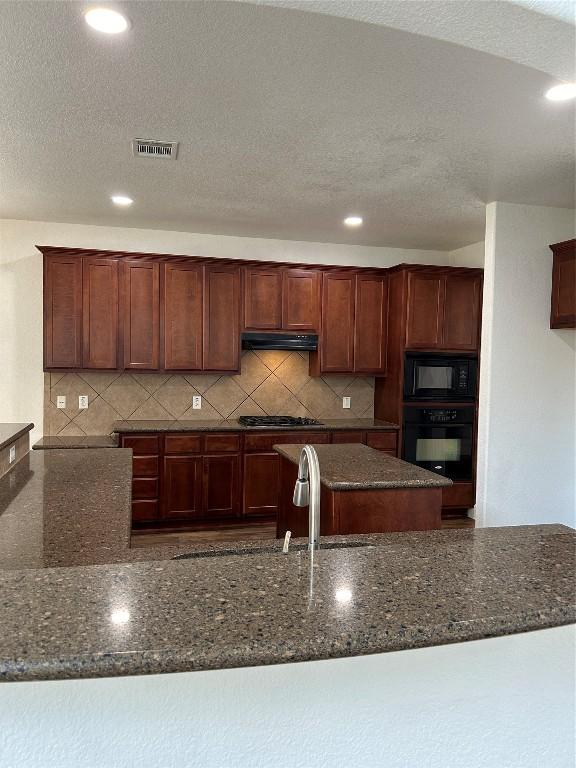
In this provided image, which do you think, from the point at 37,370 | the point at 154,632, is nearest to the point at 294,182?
the point at 37,370

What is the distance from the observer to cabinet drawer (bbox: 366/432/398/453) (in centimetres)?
504

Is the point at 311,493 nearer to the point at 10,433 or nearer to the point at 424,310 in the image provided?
the point at 10,433

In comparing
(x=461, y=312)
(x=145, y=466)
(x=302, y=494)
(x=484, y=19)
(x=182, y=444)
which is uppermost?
(x=484, y=19)

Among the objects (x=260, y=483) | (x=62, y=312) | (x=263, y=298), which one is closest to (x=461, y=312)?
(x=263, y=298)

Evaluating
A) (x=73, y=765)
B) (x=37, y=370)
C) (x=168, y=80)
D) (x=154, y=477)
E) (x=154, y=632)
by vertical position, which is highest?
(x=168, y=80)

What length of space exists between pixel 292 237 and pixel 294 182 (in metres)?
1.72

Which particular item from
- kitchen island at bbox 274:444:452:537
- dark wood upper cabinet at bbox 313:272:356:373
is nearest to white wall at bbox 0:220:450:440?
dark wood upper cabinet at bbox 313:272:356:373

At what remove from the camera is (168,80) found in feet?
7.39

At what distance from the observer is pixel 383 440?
506cm

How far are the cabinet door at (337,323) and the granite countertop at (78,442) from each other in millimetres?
1981

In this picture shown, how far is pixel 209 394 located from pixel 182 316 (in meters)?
0.81

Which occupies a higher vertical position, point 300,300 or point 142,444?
point 300,300

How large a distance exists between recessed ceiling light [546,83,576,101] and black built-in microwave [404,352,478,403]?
9.26ft

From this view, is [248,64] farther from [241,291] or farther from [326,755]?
[241,291]
